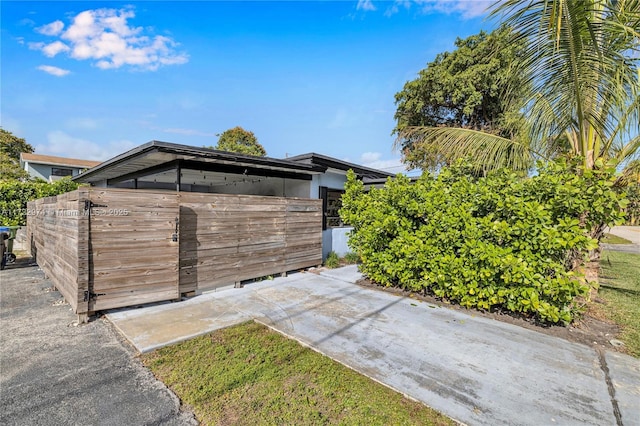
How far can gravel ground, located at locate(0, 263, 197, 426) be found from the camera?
7.75ft

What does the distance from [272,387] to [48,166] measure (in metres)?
33.2

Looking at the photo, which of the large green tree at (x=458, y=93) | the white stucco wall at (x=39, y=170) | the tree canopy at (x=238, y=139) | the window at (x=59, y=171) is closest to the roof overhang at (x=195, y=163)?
the large green tree at (x=458, y=93)

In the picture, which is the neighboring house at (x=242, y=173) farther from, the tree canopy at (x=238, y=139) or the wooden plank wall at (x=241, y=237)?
the tree canopy at (x=238, y=139)

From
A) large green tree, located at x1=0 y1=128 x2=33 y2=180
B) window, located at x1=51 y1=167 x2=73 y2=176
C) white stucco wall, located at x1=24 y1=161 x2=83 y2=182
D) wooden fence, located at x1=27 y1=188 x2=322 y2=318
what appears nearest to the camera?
wooden fence, located at x1=27 y1=188 x2=322 y2=318

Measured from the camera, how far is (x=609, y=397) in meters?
2.76

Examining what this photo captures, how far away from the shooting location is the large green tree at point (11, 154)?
2061 centimetres

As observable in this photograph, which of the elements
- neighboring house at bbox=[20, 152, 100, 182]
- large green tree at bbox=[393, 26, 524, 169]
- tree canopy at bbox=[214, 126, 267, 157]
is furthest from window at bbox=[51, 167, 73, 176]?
large green tree at bbox=[393, 26, 524, 169]

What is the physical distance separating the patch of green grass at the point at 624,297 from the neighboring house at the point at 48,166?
3185 cm

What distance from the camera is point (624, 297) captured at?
Result: 6.13 metres

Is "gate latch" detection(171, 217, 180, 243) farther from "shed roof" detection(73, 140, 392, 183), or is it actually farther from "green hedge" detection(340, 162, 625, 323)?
"green hedge" detection(340, 162, 625, 323)

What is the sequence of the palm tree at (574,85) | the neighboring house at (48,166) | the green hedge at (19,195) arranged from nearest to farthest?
the palm tree at (574,85) → the green hedge at (19,195) → the neighboring house at (48,166)

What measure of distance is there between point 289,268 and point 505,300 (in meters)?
4.55

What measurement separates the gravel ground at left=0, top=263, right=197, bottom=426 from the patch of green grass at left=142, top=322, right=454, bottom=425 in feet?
0.65

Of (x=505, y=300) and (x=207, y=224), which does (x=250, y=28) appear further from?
(x=505, y=300)
